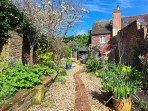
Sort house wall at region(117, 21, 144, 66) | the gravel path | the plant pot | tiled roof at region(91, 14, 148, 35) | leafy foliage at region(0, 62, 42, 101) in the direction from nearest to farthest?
leafy foliage at region(0, 62, 42, 101) < the plant pot < the gravel path < house wall at region(117, 21, 144, 66) < tiled roof at region(91, 14, 148, 35)

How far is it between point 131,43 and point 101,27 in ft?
79.2

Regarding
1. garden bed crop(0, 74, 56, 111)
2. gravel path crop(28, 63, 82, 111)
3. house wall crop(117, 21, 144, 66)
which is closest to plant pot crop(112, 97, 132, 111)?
gravel path crop(28, 63, 82, 111)

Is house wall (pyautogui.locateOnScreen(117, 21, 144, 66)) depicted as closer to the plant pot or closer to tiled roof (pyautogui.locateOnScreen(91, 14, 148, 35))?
the plant pot

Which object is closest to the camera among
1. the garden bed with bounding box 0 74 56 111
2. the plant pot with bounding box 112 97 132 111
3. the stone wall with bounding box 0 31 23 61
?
the garden bed with bounding box 0 74 56 111

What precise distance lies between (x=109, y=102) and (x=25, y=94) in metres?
2.72

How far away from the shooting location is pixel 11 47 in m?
8.89

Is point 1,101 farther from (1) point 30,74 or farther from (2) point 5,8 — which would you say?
(2) point 5,8

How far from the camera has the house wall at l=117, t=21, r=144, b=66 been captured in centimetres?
1370

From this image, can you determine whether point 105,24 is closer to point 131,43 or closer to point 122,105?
point 131,43

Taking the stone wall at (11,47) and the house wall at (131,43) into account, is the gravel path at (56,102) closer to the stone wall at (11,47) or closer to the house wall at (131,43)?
the stone wall at (11,47)

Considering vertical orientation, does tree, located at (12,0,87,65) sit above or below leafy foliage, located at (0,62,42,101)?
above

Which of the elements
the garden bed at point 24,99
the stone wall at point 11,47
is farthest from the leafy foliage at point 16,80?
the stone wall at point 11,47

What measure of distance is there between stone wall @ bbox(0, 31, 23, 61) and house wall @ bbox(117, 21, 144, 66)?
23.4 feet

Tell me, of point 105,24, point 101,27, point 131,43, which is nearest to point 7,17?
point 131,43
